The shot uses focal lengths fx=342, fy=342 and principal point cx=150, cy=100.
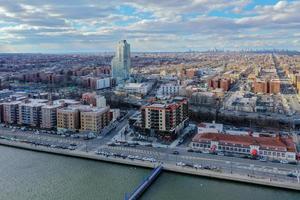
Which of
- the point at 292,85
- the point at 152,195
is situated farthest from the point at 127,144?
the point at 292,85

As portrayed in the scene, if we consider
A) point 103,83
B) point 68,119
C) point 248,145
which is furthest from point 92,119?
point 103,83

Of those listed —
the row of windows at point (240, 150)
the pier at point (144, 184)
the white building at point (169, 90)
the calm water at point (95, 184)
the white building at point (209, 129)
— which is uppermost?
the white building at point (169, 90)

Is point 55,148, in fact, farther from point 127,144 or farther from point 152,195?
point 152,195

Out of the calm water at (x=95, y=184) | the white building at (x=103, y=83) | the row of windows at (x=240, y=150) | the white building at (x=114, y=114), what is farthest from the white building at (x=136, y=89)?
the calm water at (x=95, y=184)

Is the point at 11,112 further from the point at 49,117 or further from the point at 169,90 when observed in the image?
the point at 169,90

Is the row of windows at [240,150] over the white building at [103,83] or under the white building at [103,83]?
under

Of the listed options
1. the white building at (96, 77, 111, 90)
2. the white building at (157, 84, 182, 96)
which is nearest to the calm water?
the white building at (157, 84, 182, 96)

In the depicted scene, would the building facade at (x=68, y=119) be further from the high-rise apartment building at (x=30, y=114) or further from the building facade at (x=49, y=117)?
the high-rise apartment building at (x=30, y=114)
